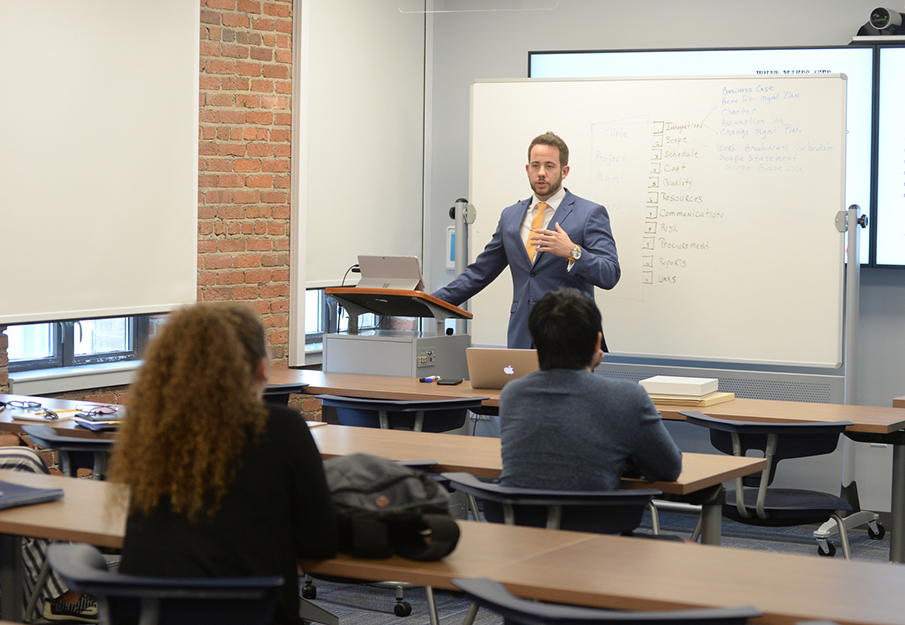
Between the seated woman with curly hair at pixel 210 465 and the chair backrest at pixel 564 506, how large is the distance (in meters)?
0.58

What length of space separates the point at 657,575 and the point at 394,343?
3.00 m

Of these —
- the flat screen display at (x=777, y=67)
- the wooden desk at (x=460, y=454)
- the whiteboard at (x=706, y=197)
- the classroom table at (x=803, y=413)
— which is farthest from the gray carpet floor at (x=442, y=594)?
the flat screen display at (x=777, y=67)

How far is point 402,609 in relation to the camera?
3621mm

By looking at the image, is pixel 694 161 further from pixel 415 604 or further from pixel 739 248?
pixel 415 604

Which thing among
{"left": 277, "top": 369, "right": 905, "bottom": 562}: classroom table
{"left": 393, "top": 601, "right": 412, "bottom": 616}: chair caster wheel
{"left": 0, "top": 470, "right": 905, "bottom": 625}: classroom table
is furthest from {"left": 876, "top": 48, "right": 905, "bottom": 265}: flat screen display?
{"left": 0, "top": 470, "right": 905, "bottom": 625}: classroom table

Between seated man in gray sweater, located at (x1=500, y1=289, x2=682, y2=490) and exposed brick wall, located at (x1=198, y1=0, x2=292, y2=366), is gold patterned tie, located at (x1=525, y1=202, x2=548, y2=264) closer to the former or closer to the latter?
exposed brick wall, located at (x1=198, y1=0, x2=292, y2=366)

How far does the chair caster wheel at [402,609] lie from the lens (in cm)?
362

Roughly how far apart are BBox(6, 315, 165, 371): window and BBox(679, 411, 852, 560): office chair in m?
2.45

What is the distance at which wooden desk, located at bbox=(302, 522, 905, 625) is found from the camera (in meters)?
1.63

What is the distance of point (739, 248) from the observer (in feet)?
16.9

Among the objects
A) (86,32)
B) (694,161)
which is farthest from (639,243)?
(86,32)

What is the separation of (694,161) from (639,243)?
523 millimetres

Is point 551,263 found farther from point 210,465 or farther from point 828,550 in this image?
point 210,465

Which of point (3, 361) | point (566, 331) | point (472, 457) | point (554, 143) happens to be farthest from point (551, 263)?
point (3, 361)
